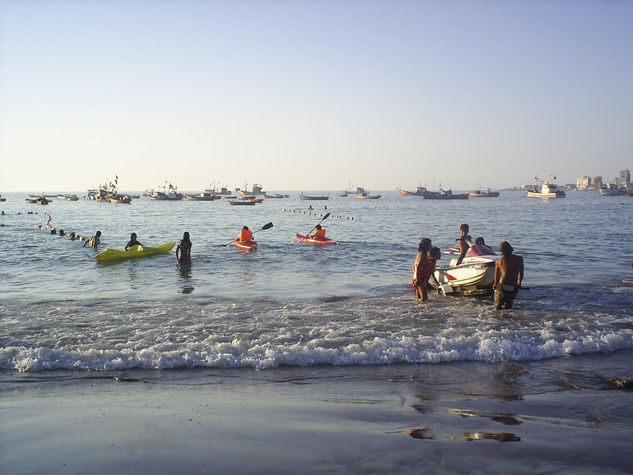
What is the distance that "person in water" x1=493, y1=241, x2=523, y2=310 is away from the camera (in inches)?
416

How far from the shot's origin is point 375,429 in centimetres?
510

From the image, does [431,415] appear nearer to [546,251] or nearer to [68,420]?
[68,420]

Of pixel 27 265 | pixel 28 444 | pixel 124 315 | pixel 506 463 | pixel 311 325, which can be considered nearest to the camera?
pixel 506 463

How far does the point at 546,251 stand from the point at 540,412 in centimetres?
2176

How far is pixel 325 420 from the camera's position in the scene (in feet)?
17.6

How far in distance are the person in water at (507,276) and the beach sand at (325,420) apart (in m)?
3.33

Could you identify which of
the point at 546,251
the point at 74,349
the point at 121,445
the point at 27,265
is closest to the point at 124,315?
the point at 74,349

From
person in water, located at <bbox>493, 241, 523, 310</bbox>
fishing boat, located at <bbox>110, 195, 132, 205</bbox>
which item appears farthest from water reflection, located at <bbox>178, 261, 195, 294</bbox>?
fishing boat, located at <bbox>110, 195, 132, 205</bbox>

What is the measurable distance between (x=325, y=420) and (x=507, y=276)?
6969 millimetres

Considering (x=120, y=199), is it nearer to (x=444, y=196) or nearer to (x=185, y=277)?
(x=444, y=196)

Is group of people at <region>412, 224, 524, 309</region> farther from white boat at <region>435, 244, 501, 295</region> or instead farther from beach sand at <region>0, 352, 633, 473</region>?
beach sand at <region>0, 352, 633, 473</region>

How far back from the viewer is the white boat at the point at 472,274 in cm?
1200

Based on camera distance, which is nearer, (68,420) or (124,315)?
(68,420)

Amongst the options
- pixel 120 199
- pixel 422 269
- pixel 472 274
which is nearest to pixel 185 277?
pixel 422 269
